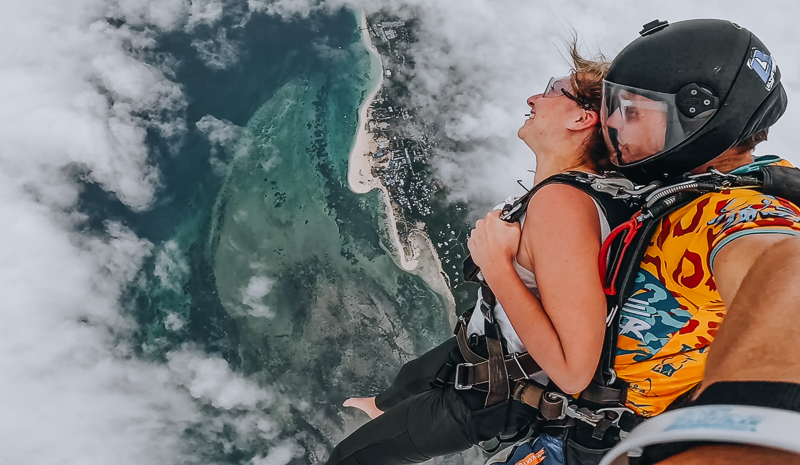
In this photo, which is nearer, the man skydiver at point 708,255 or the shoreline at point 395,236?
the man skydiver at point 708,255

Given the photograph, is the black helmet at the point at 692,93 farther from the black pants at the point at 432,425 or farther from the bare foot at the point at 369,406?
the bare foot at the point at 369,406

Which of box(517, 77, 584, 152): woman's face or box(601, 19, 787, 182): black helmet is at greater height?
box(517, 77, 584, 152): woman's face

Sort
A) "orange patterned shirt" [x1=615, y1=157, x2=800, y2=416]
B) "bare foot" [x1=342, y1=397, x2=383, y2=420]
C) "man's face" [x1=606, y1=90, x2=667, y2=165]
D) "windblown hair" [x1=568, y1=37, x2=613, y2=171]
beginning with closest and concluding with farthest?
"orange patterned shirt" [x1=615, y1=157, x2=800, y2=416] < "man's face" [x1=606, y1=90, x2=667, y2=165] < "windblown hair" [x1=568, y1=37, x2=613, y2=171] < "bare foot" [x1=342, y1=397, x2=383, y2=420]

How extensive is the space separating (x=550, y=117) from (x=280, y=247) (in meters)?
6.43

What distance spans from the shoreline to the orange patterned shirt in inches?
265

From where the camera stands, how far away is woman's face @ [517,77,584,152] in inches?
67.7

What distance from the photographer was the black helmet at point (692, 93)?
121cm

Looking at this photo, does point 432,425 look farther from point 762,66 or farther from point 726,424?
point 762,66

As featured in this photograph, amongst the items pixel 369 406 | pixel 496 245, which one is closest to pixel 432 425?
pixel 496 245

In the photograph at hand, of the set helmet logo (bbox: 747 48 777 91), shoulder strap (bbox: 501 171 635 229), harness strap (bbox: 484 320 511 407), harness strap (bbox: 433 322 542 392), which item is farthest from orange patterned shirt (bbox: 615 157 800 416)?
harness strap (bbox: 484 320 511 407)

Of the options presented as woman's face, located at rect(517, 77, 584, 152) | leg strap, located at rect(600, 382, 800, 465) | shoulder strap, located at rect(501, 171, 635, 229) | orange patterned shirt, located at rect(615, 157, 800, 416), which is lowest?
leg strap, located at rect(600, 382, 800, 465)

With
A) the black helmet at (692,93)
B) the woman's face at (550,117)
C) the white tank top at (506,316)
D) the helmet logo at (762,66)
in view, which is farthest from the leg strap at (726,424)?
the woman's face at (550,117)

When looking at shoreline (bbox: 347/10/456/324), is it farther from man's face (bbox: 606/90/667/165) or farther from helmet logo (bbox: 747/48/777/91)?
helmet logo (bbox: 747/48/777/91)

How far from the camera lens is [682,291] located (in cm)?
108
